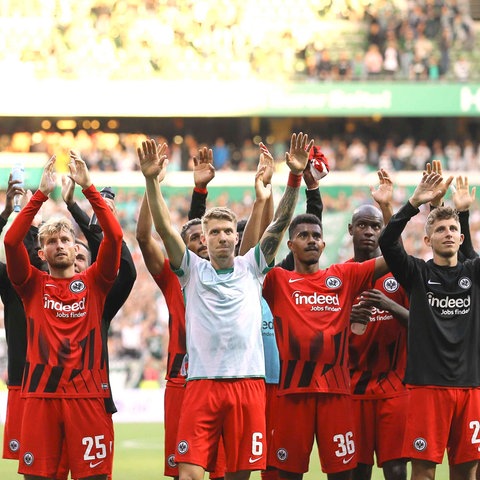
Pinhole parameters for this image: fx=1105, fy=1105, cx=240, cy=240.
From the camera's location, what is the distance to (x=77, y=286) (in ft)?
24.4

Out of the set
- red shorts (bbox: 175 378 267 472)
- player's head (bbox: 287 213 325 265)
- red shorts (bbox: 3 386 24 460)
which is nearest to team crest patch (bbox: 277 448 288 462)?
red shorts (bbox: 175 378 267 472)

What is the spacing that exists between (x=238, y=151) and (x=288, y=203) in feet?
61.7

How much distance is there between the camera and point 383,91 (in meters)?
26.1

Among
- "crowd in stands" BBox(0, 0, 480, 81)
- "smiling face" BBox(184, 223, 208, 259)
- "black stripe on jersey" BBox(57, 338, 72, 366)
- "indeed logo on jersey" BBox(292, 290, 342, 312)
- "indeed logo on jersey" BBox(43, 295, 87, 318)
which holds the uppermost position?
"crowd in stands" BBox(0, 0, 480, 81)

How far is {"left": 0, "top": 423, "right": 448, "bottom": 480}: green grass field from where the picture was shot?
11.4m

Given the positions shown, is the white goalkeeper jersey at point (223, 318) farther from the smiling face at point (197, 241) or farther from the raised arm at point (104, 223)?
the smiling face at point (197, 241)

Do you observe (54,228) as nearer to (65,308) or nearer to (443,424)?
(65,308)

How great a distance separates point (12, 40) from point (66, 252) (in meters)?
19.7

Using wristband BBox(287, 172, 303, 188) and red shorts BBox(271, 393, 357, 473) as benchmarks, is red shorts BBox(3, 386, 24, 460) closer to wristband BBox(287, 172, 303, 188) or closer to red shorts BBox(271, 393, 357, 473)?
red shorts BBox(271, 393, 357, 473)

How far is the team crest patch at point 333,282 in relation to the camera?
25.2ft

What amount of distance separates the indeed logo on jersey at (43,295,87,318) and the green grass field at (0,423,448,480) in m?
4.30

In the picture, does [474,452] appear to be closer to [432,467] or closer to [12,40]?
[432,467]

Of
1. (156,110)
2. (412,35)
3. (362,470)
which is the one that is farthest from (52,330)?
(412,35)

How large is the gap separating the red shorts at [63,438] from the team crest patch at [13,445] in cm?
79
